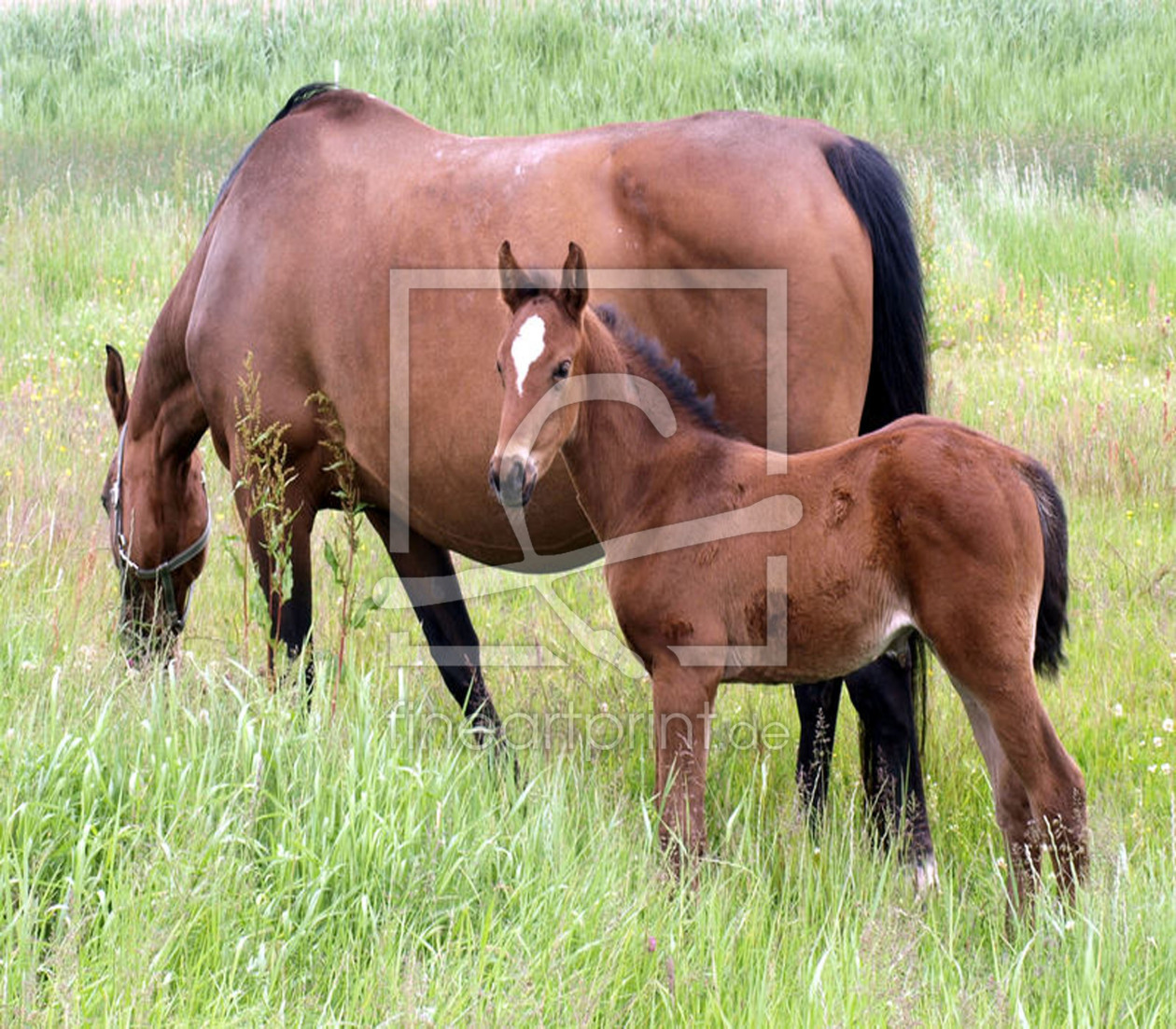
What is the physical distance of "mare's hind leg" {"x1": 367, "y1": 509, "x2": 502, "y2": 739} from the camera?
5.14m

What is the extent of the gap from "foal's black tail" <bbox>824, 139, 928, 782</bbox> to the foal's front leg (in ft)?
2.96

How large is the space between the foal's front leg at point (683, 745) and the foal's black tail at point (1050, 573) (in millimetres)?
862

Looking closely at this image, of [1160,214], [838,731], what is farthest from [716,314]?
[1160,214]

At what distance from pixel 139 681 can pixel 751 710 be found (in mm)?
2225

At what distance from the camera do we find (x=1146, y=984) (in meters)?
2.93

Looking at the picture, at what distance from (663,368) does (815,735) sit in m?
1.39

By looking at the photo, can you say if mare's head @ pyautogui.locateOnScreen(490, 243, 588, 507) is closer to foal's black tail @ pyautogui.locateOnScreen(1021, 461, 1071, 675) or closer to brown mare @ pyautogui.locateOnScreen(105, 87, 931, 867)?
brown mare @ pyautogui.locateOnScreen(105, 87, 931, 867)

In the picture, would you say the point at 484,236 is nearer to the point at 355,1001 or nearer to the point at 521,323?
the point at 521,323

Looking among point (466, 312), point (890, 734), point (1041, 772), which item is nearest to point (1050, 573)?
point (1041, 772)

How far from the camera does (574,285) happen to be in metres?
3.51

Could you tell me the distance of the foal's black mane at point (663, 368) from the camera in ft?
12.4

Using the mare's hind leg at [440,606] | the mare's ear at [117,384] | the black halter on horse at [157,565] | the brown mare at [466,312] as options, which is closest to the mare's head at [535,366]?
the brown mare at [466,312]

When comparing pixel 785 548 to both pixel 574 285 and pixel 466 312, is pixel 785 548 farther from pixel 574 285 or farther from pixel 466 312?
pixel 466 312

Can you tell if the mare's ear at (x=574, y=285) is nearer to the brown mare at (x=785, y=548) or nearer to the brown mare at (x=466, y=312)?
the brown mare at (x=785, y=548)
